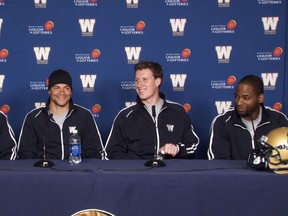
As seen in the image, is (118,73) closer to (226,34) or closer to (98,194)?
(226,34)

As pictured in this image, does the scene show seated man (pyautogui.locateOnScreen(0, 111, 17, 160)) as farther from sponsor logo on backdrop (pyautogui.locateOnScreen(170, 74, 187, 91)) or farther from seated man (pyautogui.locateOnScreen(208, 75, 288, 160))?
sponsor logo on backdrop (pyautogui.locateOnScreen(170, 74, 187, 91))

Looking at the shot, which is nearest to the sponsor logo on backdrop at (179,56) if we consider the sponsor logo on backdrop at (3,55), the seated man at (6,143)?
the sponsor logo on backdrop at (3,55)

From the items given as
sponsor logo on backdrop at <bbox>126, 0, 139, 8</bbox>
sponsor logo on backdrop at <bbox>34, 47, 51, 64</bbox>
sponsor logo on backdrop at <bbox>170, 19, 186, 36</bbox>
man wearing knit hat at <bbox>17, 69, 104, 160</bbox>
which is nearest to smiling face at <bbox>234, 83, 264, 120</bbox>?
man wearing knit hat at <bbox>17, 69, 104, 160</bbox>

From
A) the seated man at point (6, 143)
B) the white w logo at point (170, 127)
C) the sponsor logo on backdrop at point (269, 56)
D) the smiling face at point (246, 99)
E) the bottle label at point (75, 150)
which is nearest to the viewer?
the bottle label at point (75, 150)

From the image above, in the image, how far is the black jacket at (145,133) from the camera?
280 centimetres

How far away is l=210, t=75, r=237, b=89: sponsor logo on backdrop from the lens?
3.62 metres

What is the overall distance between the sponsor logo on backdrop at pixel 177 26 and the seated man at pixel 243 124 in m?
1.02

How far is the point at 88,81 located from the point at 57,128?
2.74 ft

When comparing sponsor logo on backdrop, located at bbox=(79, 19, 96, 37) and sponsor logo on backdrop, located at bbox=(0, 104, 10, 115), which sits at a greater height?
sponsor logo on backdrop, located at bbox=(79, 19, 96, 37)

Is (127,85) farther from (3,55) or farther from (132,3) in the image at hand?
(3,55)

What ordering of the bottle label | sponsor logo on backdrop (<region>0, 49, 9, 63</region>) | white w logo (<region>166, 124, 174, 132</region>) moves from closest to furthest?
the bottle label → white w logo (<region>166, 124, 174, 132</region>) → sponsor logo on backdrop (<region>0, 49, 9, 63</region>)

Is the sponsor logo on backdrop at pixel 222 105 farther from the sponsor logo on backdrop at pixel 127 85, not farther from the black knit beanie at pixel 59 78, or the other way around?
the black knit beanie at pixel 59 78

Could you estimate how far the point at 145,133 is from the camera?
2855mm

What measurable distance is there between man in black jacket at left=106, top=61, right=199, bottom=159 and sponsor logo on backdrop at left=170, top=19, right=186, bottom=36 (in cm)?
74
